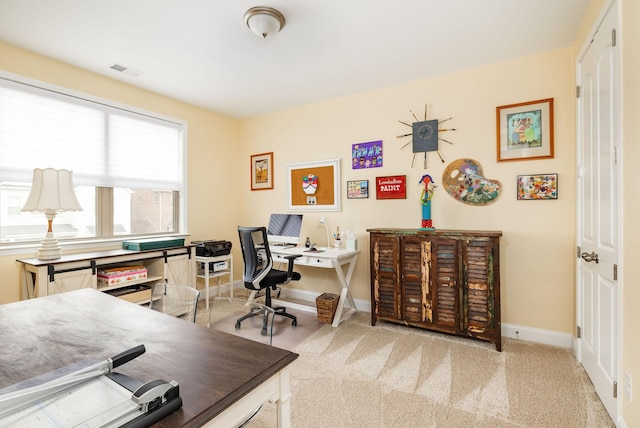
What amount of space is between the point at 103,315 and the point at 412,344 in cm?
239

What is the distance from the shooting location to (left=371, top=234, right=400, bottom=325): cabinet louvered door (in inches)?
121

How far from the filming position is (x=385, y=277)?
3121 millimetres

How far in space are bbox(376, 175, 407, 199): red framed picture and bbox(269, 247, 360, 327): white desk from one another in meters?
0.73

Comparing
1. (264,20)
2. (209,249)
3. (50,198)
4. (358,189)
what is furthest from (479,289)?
(50,198)

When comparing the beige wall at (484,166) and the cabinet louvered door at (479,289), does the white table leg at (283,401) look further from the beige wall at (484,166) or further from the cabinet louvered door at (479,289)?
the beige wall at (484,166)

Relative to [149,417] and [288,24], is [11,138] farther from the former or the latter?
[149,417]

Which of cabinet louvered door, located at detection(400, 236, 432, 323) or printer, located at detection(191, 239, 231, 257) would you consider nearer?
cabinet louvered door, located at detection(400, 236, 432, 323)

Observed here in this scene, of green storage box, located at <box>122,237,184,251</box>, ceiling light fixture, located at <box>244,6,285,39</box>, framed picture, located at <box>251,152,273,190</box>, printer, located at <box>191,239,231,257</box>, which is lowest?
printer, located at <box>191,239,231,257</box>

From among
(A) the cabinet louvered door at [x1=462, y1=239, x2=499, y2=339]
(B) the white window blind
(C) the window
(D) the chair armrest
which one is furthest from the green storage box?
(A) the cabinet louvered door at [x1=462, y1=239, x2=499, y2=339]

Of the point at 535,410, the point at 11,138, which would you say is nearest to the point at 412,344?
the point at 535,410

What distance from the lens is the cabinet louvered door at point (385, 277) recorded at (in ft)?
10.0

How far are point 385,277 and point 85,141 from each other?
11.0 feet

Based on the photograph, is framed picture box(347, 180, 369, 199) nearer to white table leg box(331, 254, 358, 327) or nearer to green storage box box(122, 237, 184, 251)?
white table leg box(331, 254, 358, 327)

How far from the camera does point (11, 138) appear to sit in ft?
8.68
